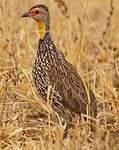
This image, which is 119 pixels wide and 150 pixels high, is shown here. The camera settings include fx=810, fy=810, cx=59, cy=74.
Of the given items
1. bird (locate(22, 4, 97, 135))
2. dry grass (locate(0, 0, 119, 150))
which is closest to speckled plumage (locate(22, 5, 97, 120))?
bird (locate(22, 4, 97, 135))

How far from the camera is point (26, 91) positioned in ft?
22.0

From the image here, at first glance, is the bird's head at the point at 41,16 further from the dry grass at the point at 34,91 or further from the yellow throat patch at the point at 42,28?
the dry grass at the point at 34,91

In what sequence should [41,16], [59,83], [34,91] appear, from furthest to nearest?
1. [34,91]
2. [41,16]
3. [59,83]

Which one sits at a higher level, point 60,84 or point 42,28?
point 42,28

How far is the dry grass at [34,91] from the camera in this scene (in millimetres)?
5344

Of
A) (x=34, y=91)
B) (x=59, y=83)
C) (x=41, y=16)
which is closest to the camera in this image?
(x=59, y=83)

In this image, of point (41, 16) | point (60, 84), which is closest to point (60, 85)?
point (60, 84)

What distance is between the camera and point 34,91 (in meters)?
6.48

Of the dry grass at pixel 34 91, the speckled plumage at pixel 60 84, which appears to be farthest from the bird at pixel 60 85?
the dry grass at pixel 34 91

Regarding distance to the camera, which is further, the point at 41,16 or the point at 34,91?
the point at 34,91

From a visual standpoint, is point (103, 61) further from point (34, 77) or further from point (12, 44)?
point (34, 77)

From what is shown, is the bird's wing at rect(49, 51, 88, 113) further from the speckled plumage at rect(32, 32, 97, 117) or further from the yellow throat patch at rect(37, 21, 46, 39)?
the yellow throat patch at rect(37, 21, 46, 39)

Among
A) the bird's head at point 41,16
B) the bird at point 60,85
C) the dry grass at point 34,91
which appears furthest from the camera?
the bird's head at point 41,16

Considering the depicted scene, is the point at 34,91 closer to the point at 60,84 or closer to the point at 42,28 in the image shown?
the point at 60,84
